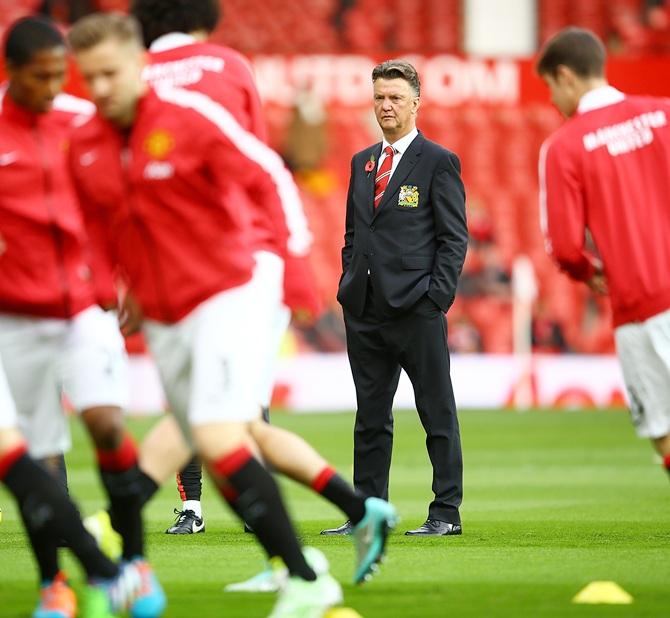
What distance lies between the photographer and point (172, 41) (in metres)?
5.91

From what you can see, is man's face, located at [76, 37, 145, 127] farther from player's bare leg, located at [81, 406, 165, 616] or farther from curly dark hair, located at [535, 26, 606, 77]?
curly dark hair, located at [535, 26, 606, 77]

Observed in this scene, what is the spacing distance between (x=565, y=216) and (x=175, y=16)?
170 cm

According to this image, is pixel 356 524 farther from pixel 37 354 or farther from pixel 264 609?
pixel 37 354

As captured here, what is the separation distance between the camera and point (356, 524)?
573cm

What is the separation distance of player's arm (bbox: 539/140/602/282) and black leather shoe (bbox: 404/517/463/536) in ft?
8.25

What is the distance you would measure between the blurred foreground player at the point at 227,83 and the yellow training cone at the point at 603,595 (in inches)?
46.0

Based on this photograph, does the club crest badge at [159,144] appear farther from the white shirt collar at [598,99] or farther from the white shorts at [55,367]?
the white shirt collar at [598,99]

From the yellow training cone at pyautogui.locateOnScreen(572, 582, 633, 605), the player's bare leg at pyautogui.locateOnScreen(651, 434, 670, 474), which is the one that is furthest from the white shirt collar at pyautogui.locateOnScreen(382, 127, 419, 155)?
the yellow training cone at pyautogui.locateOnScreen(572, 582, 633, 605)

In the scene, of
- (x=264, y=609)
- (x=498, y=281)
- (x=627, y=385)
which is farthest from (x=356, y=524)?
(x=498, y=281)

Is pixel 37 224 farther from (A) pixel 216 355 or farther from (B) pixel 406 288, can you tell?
(B) pixel 406 288

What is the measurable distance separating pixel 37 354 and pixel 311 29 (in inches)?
822

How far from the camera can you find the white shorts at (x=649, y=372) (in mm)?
5668

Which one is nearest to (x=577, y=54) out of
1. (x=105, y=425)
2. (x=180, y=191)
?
(x=180, y=191)

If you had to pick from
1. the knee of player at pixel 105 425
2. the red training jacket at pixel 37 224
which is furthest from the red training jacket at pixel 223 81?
the knee of player at pixel 105 425
